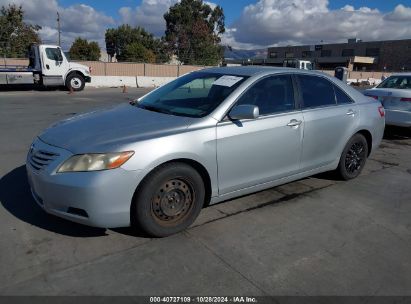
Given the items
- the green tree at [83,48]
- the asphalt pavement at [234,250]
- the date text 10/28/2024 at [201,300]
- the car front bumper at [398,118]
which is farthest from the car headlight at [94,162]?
the green tree at [83,48]

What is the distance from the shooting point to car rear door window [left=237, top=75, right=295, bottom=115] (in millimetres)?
4109

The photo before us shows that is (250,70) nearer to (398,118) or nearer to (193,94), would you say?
(193,94)

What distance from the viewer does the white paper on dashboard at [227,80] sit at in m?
4.15

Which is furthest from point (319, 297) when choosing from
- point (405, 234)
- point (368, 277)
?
point (405, 234)

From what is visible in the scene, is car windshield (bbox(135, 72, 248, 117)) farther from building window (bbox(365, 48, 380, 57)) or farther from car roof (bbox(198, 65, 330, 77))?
building window (bbox(365, 48, 380, 57))

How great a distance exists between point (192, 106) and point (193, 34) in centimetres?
6341

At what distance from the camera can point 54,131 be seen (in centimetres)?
368

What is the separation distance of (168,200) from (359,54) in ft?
331

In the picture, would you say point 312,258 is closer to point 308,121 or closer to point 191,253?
point 191,253

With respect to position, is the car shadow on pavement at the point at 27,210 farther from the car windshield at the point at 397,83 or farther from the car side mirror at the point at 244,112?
the car windshield at the point at 397,83

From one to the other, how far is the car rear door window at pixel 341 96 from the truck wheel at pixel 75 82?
17567 mm

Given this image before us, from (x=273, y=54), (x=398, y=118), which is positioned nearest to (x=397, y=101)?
(x=398, y=118)

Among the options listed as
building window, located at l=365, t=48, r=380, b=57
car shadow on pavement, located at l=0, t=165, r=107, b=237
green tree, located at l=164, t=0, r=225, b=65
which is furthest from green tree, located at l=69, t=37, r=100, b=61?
building window, located at l=365, t=48, r=380, b=57

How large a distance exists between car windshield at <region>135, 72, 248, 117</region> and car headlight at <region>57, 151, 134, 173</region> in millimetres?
989
